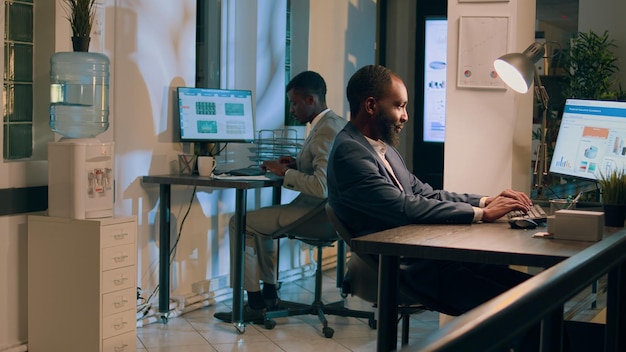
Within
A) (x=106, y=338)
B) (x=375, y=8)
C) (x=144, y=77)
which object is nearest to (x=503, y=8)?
(x=144, y=77)

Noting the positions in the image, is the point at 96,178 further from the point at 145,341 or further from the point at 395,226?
the point at 395,226

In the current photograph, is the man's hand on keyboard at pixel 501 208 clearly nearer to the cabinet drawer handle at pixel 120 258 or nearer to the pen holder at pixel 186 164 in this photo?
the cabinet drawer handle at pixel 120 258

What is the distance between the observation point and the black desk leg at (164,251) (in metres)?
5.00

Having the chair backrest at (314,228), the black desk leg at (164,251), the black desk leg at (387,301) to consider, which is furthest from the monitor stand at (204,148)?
the black desk leg at (387,301)

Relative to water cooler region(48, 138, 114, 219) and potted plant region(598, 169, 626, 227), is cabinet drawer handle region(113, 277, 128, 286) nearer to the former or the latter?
water cooler region(48, 138, 114, 219)

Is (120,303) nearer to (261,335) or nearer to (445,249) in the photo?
(261,335)

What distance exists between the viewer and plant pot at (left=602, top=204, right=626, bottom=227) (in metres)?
3.09

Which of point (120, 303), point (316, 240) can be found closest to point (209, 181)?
point (316, 240)

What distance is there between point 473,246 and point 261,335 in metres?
2.39

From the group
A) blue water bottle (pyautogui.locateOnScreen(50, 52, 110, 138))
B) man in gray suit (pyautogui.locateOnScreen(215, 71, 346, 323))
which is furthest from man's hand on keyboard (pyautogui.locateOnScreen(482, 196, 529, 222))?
blue water bottle (pyautogui.locateOnScreen(50, 52, 110, 138))

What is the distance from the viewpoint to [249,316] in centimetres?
505

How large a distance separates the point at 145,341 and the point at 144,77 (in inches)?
58.5

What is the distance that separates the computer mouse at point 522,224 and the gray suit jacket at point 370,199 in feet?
0.52

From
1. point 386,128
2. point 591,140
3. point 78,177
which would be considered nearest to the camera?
point 386,128
